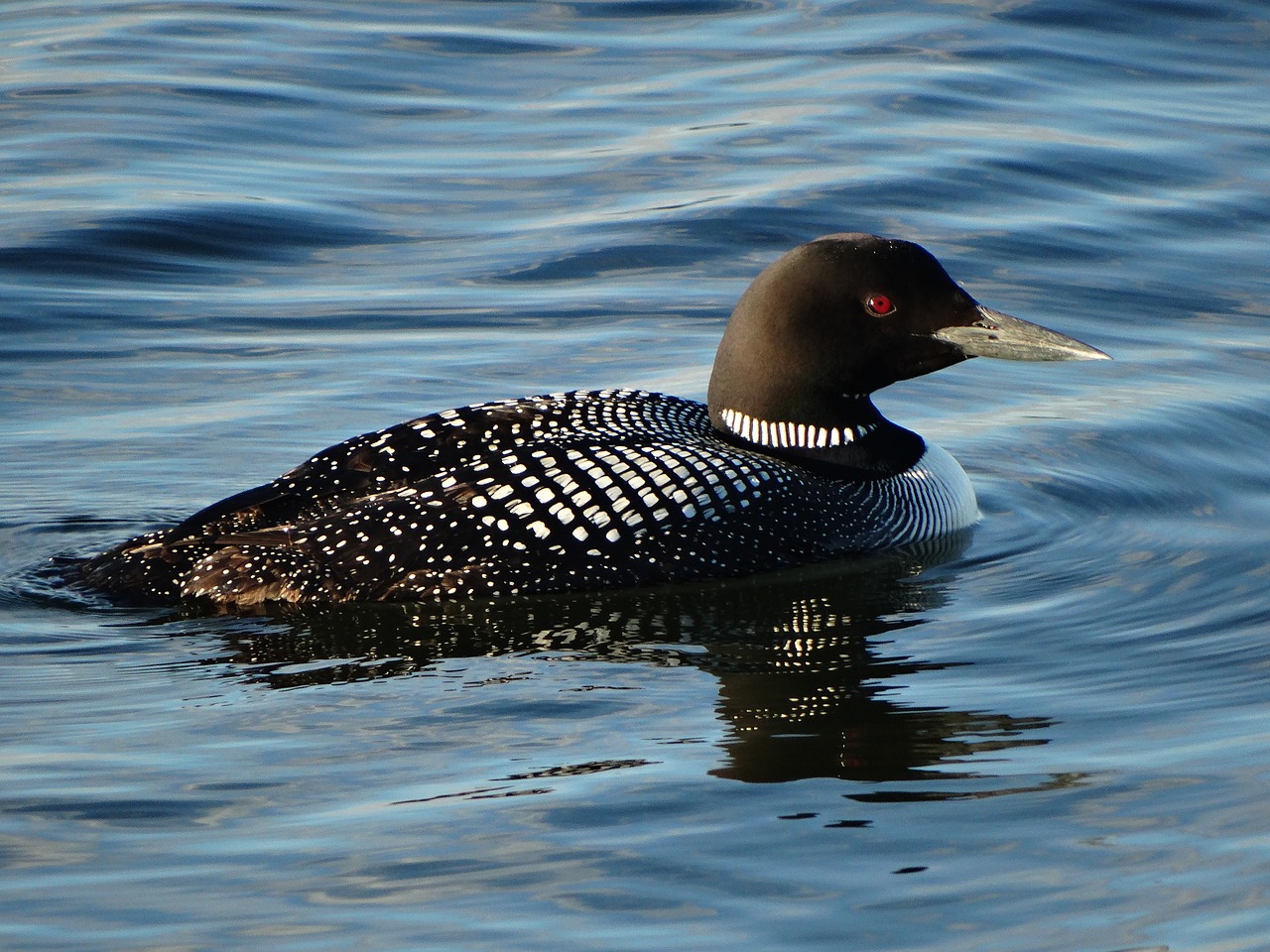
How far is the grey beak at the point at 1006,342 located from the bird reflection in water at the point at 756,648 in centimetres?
61

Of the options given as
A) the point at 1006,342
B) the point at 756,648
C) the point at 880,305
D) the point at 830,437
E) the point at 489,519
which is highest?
the point at 880,305

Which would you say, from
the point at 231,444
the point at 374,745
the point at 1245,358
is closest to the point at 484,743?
the point at 374,745

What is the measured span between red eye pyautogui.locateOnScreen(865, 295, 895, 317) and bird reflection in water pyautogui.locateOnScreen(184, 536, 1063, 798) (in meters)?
0.65

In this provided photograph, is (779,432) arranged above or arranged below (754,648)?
above

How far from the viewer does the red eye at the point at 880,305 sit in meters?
5.39

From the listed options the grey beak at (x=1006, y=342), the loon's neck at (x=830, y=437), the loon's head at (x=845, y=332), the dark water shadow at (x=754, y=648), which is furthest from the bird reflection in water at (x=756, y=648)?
the grey beak at (x=1006, y=342)

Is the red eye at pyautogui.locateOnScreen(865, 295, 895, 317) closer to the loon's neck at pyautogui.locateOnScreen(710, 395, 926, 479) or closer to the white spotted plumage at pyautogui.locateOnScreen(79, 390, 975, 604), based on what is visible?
the loon's neck at pyautogui.locateOnScreen(710, 395, 926, 479)

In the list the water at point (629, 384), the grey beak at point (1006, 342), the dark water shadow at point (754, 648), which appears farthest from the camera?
the grey beak at point (1006, 342)

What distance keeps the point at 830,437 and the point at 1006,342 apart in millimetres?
530

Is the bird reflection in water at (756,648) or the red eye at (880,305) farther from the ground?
the red eye at (880,305)

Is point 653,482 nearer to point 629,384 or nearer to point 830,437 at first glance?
point 830,437

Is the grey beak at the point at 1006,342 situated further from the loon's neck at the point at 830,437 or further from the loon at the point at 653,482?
the loon's neck at the point at 830,437

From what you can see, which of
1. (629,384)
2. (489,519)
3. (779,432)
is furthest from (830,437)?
(629,384)

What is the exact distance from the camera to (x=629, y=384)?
6.83 m
